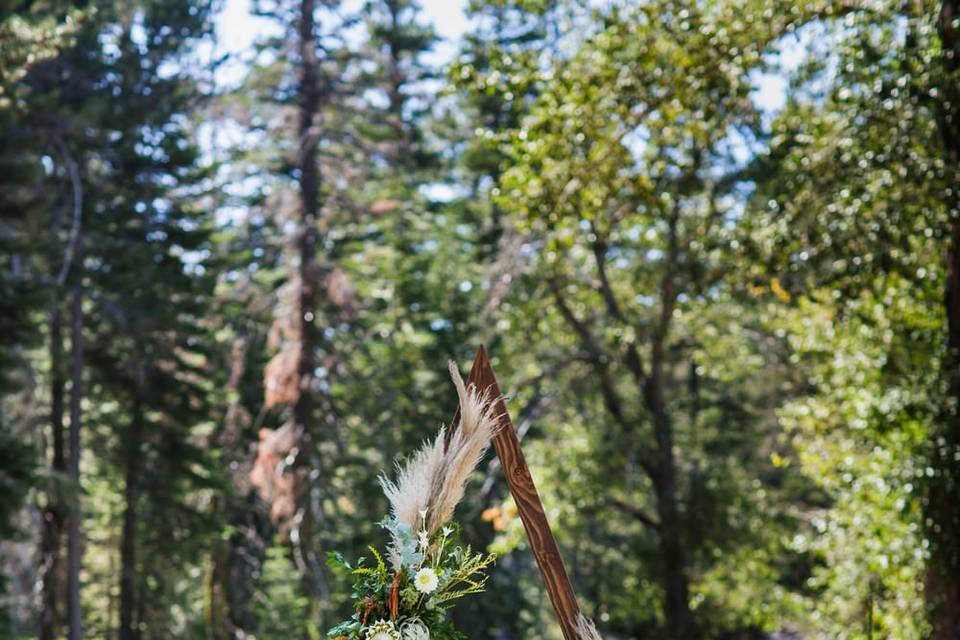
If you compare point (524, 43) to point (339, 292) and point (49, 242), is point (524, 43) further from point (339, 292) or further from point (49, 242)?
point (49, 242)

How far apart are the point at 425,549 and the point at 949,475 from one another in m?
5.95

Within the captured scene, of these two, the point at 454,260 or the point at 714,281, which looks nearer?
the point at 714,281

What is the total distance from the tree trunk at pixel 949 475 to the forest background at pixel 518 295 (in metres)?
0.03

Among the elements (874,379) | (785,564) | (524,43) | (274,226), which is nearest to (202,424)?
(274,226)

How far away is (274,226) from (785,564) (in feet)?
41.3

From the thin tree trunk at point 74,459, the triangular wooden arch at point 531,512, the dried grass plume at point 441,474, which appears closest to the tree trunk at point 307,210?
the thin tree trunk at point 74,459

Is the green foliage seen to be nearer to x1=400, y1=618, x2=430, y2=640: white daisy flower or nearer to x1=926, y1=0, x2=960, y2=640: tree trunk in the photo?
x1=400, y1=618, x2=430, y2=640: white daisy flower

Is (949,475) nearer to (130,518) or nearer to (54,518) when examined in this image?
(54,518)

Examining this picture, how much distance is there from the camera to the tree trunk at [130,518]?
21828 mm

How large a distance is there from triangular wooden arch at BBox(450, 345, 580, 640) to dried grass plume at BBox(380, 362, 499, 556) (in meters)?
0.08

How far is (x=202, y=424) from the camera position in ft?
72.7

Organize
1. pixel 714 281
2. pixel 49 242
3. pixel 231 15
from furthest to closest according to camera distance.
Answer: pixel 231 15, pixel 49 242, pixel 714 281

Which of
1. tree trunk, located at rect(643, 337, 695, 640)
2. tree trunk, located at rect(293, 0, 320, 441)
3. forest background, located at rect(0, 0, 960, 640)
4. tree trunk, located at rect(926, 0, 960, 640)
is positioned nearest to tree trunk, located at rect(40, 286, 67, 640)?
forest background, located at rect(0, 0, 960, 640)

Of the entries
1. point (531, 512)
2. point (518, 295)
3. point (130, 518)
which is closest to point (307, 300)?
point (518, 295)
